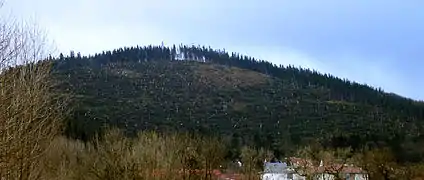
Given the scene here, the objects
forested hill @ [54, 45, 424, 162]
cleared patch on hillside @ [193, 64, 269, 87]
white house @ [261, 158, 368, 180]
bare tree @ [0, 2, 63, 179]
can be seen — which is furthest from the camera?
cleared patch on hillside @ [193, 64, 269, 87]

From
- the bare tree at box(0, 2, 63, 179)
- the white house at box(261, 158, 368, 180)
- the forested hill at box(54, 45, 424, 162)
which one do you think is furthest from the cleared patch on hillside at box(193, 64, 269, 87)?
the bare tree at box(0, 2, 63, 179)

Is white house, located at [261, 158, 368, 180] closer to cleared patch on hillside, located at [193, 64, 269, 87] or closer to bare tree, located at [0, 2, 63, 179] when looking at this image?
bare tree, located at [0, 2, 63, 179]

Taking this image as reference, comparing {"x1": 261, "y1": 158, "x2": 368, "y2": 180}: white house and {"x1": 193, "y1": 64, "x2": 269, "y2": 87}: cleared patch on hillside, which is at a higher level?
{"x1": 193, "y1": 64, "x2": 269, "y2": 87}: cleared patch on hillside

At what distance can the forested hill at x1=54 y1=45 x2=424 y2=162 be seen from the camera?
236ft

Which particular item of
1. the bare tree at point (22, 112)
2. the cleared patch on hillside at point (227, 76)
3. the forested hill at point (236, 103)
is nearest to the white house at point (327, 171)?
the forested hill at point (236, 103)

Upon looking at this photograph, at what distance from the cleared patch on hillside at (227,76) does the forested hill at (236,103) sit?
0.76 ft

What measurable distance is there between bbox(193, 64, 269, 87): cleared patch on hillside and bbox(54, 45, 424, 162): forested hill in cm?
23

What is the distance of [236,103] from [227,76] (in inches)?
1227

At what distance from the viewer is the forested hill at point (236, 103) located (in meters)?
72.1

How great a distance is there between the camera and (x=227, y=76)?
141 meters

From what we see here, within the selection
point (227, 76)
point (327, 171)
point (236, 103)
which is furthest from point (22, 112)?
point (227, 76)

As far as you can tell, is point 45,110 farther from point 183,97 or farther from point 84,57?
point 84,57

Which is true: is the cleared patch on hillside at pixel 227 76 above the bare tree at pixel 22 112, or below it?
above

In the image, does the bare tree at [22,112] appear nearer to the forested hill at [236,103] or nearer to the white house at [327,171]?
the white house at [327,171]
